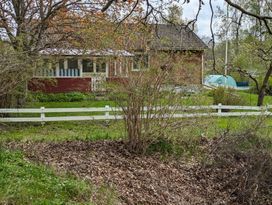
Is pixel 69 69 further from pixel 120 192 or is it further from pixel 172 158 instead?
pixel 120 192

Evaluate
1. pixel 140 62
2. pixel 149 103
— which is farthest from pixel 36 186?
pixel 140 62

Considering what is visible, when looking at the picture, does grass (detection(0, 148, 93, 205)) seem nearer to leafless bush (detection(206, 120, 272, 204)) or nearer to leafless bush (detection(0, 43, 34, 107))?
leafless bush (detection(0, 43, 34, 107))

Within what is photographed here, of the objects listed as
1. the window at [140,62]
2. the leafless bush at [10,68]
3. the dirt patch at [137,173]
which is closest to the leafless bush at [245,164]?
the dirt patch at [137,173]

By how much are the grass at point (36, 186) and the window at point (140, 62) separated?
2898 mm

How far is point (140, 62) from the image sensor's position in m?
7.75

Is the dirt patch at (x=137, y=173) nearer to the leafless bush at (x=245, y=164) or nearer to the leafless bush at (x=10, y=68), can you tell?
the leafless bush at (x=245, y=164)

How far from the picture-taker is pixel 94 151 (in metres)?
7.71

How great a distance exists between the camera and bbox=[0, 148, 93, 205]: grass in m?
4.46

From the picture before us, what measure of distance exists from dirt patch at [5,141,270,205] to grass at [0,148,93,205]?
56 centimetres

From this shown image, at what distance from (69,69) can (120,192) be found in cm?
1702

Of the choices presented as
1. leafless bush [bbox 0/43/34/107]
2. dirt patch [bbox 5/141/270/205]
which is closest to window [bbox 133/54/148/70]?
dirt patch [bbox 5/141/270/205]

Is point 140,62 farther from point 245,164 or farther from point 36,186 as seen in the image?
point 36,186

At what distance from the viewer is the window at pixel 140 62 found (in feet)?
25.4

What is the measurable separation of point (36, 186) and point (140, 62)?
3.65 metres
